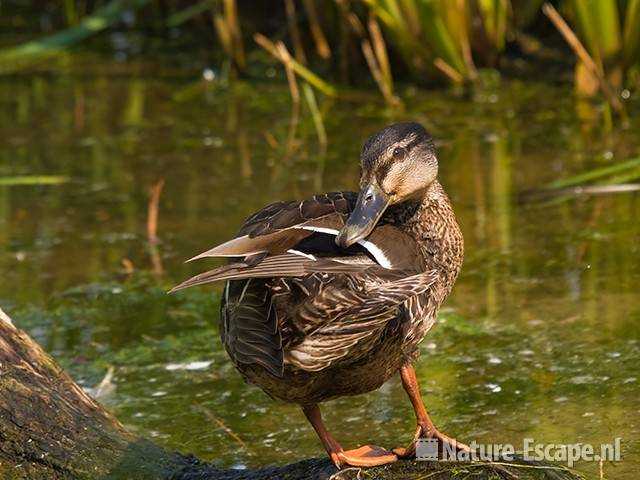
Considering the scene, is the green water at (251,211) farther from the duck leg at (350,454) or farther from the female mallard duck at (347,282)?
the female mallard duck at (347,282)

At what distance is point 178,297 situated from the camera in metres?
5.73

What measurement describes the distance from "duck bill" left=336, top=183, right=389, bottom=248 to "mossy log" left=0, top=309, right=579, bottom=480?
61cm

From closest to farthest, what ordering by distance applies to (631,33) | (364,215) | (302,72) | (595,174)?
(364,215) < (595,174) < (631,33) < (302,72)

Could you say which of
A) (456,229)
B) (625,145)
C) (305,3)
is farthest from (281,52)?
(456,229)

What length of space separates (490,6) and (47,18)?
453 centimetres

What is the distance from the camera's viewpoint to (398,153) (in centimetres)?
373

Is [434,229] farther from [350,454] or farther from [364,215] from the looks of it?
[350,454]

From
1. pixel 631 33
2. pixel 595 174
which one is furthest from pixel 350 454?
pixel 631 33

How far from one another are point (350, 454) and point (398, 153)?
0.87 m

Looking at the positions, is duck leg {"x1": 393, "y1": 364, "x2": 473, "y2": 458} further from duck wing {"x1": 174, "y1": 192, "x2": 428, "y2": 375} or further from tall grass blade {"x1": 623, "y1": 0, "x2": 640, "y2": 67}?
tall grass blade {"x1": 623, "y1": 0, "x2": 640, "y2": 67}

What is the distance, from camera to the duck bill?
3322mm

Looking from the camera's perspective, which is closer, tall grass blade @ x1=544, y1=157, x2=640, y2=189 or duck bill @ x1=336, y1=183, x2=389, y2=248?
duck bill @ x1=336, y1=183, x2=389, y2=248

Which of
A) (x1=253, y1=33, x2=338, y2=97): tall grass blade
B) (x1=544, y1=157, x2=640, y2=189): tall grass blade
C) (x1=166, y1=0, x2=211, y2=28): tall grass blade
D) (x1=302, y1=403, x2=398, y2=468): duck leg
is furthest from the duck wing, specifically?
(x1=166, y1=0, x2=211, y2=28): tall grass blade

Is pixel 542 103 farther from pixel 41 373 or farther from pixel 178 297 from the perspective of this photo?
pixel 41 373
